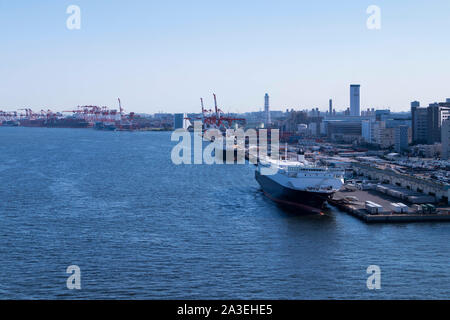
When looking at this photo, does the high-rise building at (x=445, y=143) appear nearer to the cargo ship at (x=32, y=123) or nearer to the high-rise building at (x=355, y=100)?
the high-rise building at (x=355, y=100)

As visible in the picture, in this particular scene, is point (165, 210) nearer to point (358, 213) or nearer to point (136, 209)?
point (136, 209)

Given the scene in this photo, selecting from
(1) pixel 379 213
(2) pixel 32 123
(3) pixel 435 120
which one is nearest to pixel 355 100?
(3) pixel 435 120

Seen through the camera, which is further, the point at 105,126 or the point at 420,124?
the point at 105,126

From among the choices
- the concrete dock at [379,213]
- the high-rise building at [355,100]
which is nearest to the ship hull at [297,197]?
the concrete dock at [379,213]

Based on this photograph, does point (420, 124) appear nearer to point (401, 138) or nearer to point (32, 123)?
point (401, 138)

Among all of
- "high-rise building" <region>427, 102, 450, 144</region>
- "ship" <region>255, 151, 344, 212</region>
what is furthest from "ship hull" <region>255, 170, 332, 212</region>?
"high-rise building" <region>427, 102, 450, 144</region>
